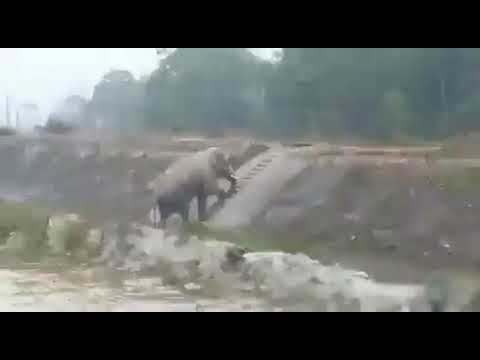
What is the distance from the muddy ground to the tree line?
97 mm

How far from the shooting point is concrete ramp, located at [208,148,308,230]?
7.32 ft

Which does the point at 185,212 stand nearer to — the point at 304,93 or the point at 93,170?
the point at 93,170

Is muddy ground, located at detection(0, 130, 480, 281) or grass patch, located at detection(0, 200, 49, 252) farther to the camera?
grass patch, located at detection(0, 200, 49, 252)

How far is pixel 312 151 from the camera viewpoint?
223cm

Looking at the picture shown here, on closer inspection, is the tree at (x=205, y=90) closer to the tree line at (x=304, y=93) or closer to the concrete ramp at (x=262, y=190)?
the tree line at (x=304, y=93)

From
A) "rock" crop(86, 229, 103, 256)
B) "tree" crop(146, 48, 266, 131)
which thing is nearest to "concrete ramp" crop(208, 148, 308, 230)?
"tree" crop(146, 48, 266, 131)

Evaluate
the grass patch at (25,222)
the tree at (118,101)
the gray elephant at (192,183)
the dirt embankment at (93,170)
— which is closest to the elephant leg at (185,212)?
the gray elephant at (192,183)

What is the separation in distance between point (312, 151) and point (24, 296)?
1.12 metres

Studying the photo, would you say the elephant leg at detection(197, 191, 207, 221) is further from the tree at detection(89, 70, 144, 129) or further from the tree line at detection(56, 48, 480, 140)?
the tree at detection(89, 70, 144, 129)

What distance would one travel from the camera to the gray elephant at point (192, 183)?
2.25 metres
